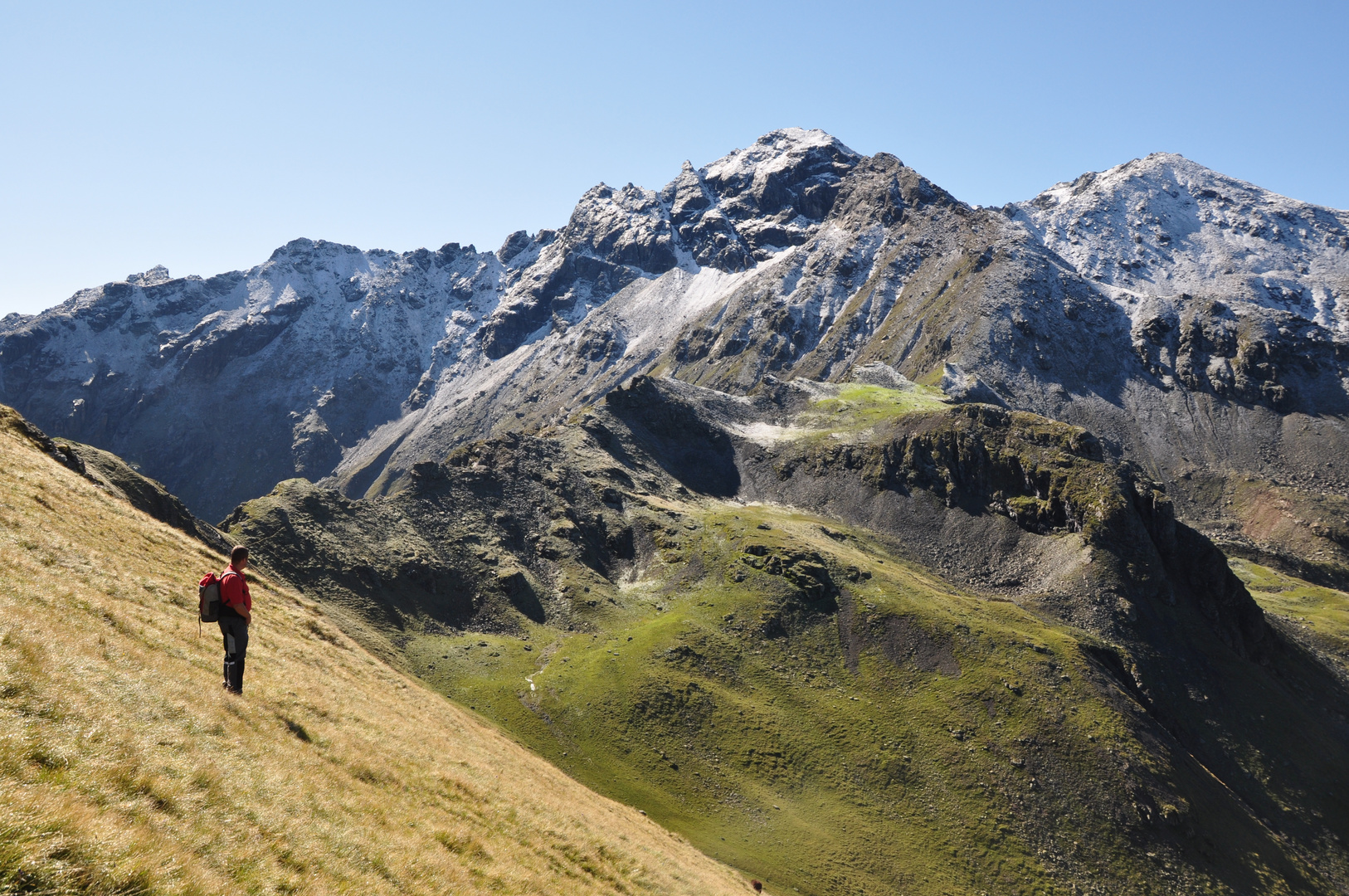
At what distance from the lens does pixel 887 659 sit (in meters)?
98.0

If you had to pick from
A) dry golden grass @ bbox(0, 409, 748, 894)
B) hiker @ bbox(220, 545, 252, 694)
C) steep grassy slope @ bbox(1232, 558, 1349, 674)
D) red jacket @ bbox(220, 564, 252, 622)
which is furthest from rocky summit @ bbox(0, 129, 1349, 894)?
red jacket @ bbox(220, 564, 252, 622)

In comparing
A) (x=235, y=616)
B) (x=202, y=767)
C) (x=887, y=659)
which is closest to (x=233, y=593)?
(x=235, y=616)

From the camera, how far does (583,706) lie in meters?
86.1

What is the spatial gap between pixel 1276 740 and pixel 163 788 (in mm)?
130675

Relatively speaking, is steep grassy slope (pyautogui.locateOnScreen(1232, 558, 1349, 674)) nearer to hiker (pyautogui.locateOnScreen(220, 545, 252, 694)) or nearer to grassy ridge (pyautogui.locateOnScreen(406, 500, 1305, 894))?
grassy ridge (pyautogui.locateOnScreen(406, 500, 1305, 894))

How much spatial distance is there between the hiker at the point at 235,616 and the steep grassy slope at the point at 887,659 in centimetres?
5770

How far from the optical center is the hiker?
2072 centimetres

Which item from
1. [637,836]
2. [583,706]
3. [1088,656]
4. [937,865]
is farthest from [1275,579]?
[637,836]

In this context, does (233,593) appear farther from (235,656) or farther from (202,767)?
(202,767)

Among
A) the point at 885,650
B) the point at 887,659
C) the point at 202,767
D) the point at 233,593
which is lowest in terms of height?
the point at 887,659

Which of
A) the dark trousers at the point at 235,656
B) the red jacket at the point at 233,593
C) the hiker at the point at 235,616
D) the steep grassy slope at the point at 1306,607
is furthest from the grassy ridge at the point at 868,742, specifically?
the steep grassy slope at the point at 1306,607

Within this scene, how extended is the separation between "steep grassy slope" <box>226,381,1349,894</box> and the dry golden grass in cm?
4852

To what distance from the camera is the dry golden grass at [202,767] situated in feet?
39.0

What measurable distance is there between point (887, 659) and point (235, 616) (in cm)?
9224
